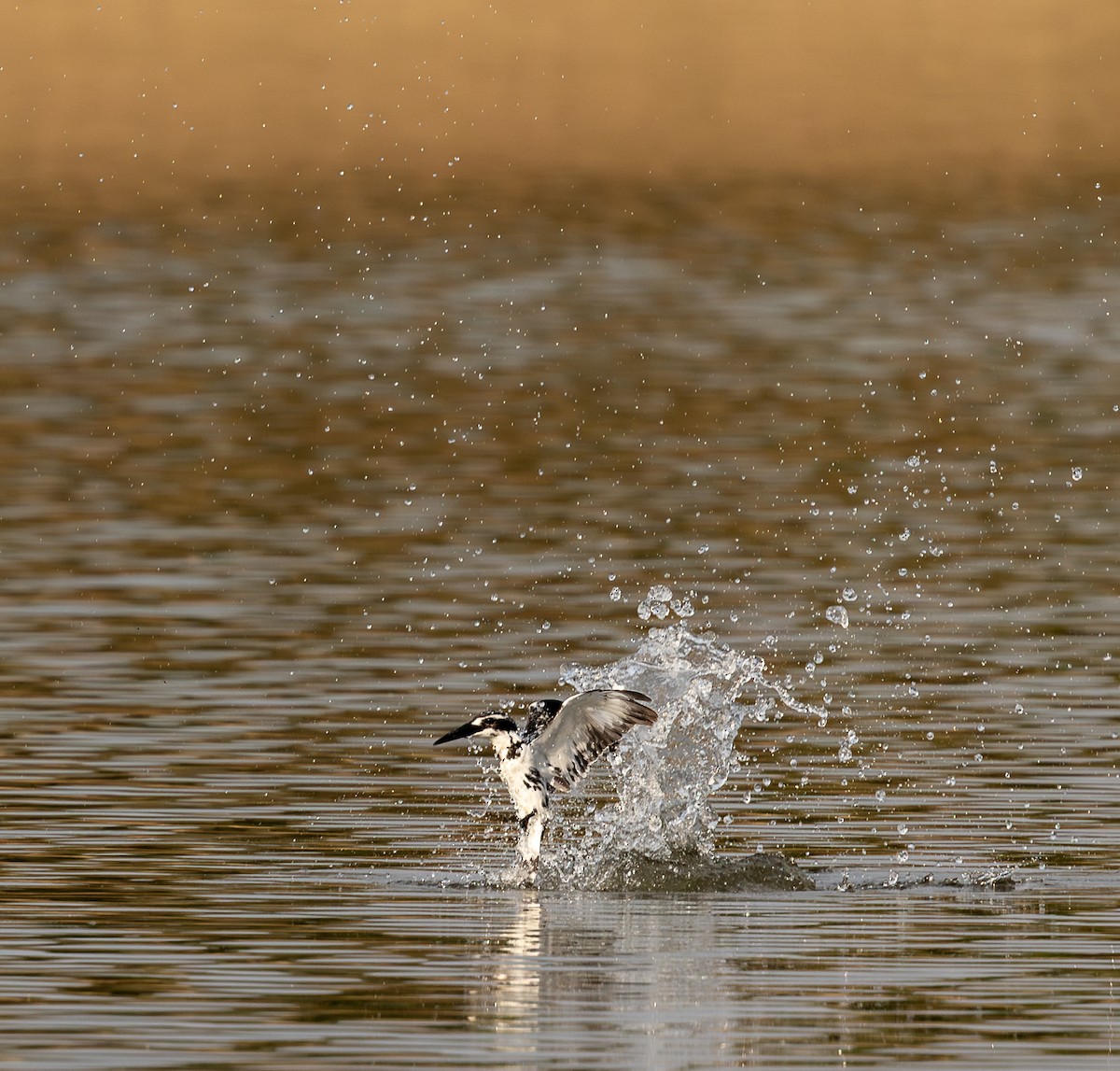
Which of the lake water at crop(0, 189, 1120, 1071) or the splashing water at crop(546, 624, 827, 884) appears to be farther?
the splashing water at crop(546, 624, 827, 884)

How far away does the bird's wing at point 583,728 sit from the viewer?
15344 mm

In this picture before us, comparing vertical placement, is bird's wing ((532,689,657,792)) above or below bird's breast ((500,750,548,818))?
above

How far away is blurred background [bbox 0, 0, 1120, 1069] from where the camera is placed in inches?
524

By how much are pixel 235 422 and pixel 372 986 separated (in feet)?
69.6

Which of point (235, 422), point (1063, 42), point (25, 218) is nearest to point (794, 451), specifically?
point (235, 422)

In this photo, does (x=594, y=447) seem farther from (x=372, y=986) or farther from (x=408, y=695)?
(x=372, y=986)

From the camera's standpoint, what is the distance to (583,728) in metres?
15.5

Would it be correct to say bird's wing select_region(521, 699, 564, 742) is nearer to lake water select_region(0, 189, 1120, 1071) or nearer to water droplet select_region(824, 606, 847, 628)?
lake water select_region(0, 189, 1120, 1071)

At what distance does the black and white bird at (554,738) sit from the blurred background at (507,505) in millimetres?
403

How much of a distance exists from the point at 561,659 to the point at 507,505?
6.98 m

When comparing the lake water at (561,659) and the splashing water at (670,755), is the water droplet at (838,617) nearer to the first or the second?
the lake water at (561,659)

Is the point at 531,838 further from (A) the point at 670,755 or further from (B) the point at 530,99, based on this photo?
(B) the point at 530,99

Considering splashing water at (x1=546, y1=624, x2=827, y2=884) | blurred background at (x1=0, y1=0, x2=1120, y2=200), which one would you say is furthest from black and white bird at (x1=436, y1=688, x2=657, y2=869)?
blurred background at (x1=0, y1=0, x2=1120, y2=200)

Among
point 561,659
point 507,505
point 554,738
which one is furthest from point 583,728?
point 507,505
